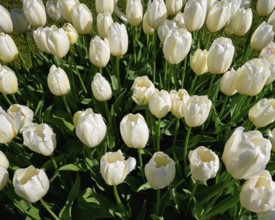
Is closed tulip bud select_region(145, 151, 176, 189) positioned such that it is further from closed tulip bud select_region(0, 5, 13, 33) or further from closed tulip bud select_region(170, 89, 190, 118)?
closed tulip bud select_region(0, 5, 13, 33)

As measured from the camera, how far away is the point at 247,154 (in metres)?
0.91

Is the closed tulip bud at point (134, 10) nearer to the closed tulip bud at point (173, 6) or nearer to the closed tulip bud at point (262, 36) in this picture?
the closed tulip bud at point (173, 6)

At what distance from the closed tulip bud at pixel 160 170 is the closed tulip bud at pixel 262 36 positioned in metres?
0.69

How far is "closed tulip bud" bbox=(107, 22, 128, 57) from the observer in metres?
1.40

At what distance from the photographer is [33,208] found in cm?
128

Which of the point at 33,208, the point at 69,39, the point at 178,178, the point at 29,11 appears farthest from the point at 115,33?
the point at 33,208

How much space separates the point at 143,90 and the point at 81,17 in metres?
0.45

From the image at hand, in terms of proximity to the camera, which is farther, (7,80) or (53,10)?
(53,10)

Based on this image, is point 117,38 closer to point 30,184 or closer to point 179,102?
point 179,102

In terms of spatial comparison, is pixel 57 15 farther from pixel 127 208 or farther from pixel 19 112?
pixel 127 208

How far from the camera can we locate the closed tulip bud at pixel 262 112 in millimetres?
1193

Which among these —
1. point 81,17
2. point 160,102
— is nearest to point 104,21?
point 81,17

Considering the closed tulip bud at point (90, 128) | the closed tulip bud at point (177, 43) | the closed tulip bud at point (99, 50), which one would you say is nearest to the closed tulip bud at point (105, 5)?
the closed tulip bud at point (99, 50)

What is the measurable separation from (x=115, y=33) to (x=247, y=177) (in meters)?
0.69
